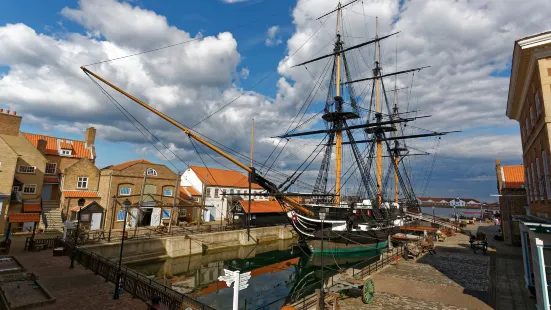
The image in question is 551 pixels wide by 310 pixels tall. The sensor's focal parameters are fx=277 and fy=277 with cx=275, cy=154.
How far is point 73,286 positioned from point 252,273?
50.0 ft

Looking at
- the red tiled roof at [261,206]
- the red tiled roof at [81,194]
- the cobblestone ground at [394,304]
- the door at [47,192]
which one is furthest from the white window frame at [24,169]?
the cobblestone ground at [394,304]

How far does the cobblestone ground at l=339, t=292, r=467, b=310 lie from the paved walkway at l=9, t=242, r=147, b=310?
348 inches

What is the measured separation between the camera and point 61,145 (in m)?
34.8

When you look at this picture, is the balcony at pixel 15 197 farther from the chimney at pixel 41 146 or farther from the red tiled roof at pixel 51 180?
the chimney at pixel 41 146

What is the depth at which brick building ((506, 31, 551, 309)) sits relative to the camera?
988 cm

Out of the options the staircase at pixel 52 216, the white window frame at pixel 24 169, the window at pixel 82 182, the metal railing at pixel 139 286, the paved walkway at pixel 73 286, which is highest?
the white window frame at pixel 24 169

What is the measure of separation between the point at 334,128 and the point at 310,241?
578 inches

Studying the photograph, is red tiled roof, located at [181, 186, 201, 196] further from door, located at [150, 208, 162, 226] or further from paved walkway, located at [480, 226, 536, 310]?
paved walkway, located at [480, 226, 536, 310]

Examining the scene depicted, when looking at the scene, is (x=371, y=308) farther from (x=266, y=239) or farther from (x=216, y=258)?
(x=266, y=239)

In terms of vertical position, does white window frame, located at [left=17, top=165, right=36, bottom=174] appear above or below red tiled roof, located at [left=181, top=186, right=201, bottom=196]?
above

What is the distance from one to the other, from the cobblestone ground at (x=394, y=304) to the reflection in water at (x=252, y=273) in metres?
2.25

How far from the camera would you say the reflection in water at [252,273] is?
18000 millimetres

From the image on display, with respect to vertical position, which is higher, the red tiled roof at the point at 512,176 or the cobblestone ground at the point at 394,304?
the red tiled roof at the point at 512,176

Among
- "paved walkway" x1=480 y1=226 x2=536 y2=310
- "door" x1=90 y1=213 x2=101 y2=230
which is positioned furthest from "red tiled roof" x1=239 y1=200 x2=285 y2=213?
"paved walkway" x1=480 y1=226 x2=536 y2=310
